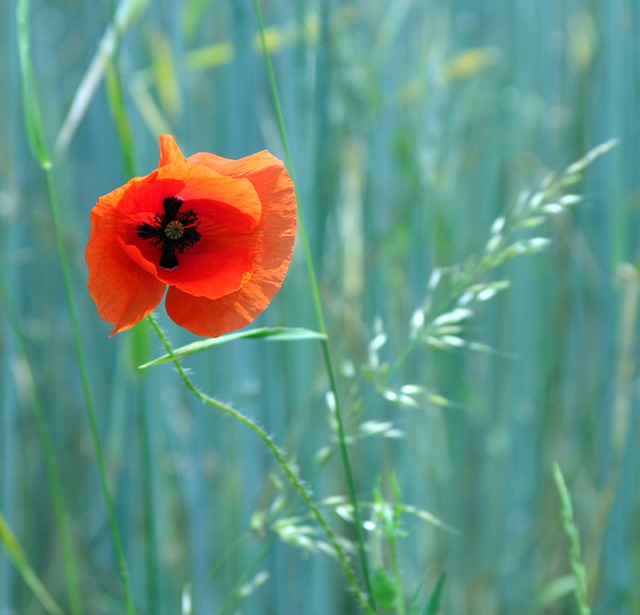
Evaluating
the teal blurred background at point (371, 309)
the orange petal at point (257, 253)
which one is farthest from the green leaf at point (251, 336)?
the teal blurred background at point (371, 309)

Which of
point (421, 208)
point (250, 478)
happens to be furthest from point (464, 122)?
point (250, 478)

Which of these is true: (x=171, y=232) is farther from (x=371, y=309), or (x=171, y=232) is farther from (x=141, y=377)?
(x=371, y=309)

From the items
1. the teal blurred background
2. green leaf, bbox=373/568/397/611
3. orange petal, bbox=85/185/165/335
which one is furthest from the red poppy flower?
the teal blurred background

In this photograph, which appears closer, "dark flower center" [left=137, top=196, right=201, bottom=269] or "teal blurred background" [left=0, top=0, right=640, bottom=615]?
"dark flower center" [left=137, top=196, right=201, bottom=269]

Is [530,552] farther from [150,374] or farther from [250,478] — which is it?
[150,374]

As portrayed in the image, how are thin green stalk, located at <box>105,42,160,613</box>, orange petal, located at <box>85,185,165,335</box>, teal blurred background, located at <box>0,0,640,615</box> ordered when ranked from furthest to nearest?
teal blurred background, located at <box>0,0,640,615</box> < thin green stalk, located at <box>105,42,160,613</box> < orange petal, located at <box>85,185,165,335</box>

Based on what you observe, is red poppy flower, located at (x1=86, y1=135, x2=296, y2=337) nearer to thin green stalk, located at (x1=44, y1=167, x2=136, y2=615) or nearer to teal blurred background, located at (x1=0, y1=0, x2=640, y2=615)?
thin green stalk, located at (x1=44, y1=167, x2=136, y2=615)
